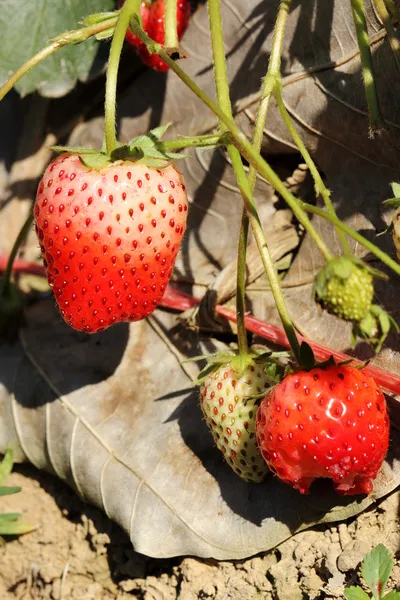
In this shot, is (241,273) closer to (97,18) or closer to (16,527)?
(97,18)

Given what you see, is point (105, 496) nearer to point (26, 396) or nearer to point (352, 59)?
point (26, 396)

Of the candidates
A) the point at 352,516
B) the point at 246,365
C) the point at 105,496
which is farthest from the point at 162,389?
the point at 352,516

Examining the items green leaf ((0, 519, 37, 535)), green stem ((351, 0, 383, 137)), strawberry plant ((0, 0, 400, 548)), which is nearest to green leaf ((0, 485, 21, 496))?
green leaf ((0, 519, 37, 535))

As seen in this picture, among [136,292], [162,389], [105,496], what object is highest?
[136,292]

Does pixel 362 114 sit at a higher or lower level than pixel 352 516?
higher

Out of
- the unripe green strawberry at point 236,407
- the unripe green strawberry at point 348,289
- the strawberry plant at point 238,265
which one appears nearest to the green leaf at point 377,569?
the strawberry plant at point 238,265

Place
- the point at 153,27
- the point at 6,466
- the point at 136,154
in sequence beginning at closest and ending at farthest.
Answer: the point at 136,154, the point at 153,27, the point at 6,466

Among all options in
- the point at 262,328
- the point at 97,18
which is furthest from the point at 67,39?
the point at 262,328

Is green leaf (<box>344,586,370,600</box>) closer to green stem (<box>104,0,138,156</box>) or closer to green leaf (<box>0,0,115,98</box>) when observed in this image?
green stem (<box>104,0,138,156</box>)
